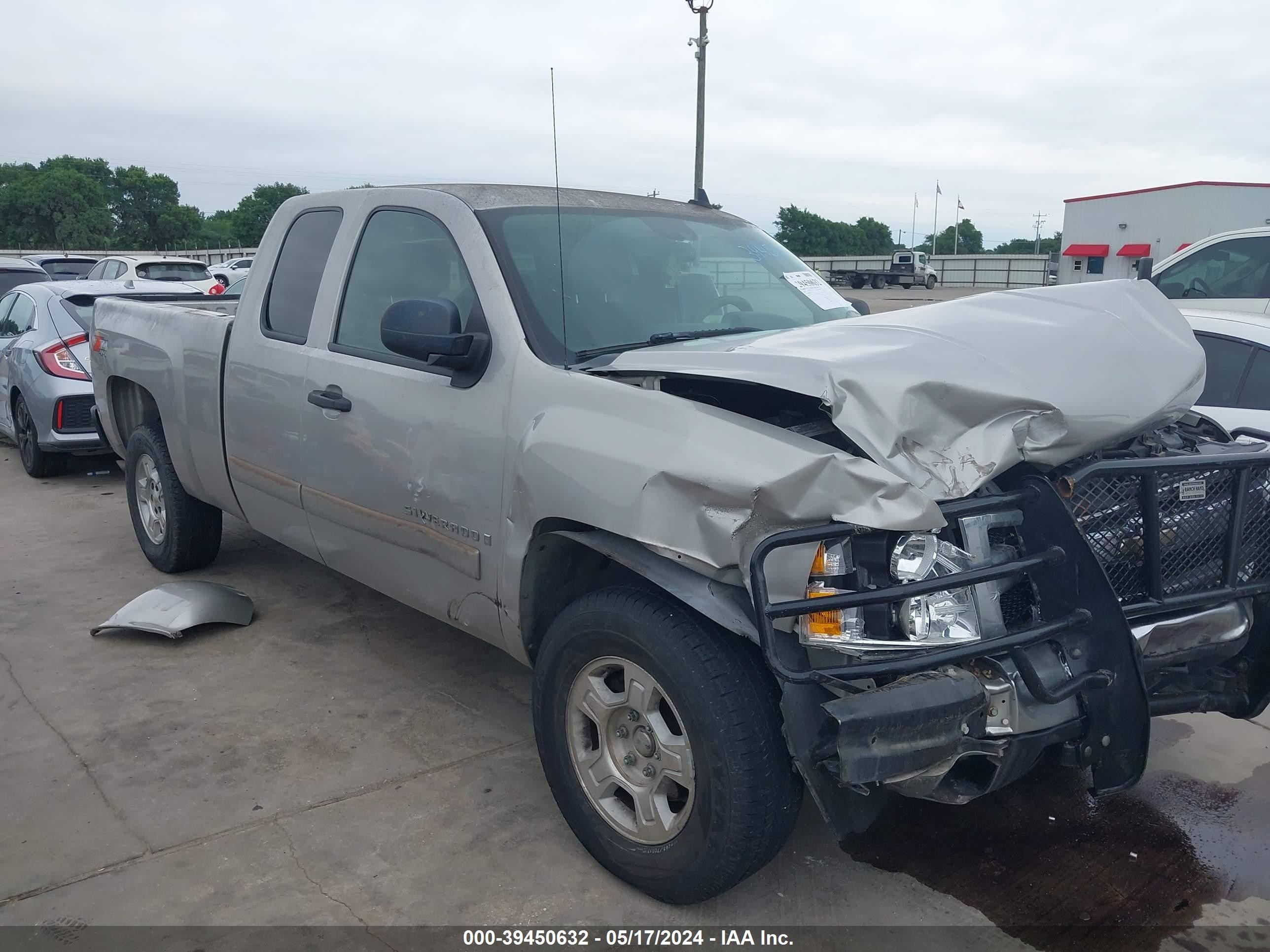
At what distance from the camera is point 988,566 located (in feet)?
7.70

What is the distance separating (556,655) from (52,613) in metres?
3.54

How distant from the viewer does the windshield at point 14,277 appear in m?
12.1

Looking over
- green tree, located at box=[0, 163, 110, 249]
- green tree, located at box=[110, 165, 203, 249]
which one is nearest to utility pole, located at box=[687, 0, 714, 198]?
green tree, located at box=[0, 163, 110, 249]

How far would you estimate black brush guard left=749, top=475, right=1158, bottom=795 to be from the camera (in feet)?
7.48

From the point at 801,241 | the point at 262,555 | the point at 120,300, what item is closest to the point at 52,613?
the point at 262,555

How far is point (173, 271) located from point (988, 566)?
16524 millimetres

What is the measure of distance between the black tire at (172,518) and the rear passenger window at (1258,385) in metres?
5.51

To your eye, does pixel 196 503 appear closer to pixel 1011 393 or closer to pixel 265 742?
pixel 265 742

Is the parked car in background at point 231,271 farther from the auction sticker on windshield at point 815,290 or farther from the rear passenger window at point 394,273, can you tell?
the auction sticker on windshield at point 815,290

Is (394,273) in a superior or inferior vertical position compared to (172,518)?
superior

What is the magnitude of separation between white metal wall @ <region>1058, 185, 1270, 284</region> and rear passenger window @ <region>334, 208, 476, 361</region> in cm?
3153

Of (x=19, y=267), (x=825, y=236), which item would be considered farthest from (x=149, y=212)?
(x=19, y=267)

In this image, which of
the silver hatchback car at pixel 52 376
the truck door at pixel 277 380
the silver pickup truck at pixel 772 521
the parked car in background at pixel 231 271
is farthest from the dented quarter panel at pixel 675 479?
the parked car in background at pixel 231 271

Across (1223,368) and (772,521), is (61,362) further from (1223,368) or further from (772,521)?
(1223,368)
